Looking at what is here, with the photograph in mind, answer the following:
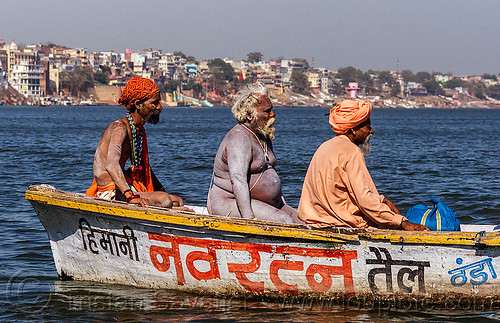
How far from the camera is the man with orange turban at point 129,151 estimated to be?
21.1 ft

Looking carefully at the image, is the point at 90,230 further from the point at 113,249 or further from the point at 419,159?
the point at 419,159

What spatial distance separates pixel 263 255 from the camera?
6070 mm

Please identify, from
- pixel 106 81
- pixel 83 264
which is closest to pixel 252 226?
pixel 83 264

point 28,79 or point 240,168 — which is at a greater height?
point 240,168

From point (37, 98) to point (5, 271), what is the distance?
536 ft

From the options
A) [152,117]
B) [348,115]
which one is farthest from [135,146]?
[348,115]

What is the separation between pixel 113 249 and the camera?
6.52 metres

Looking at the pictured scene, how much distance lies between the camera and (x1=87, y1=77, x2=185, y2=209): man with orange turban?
6.45 metres

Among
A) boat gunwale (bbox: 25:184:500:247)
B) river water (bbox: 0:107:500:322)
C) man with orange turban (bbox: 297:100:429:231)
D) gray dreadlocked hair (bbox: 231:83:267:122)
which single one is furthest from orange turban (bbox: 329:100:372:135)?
Answer: river water (bbox: 0:107:500:322)

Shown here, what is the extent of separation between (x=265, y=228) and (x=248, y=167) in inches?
22.3

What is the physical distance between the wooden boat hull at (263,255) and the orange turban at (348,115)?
0.82m

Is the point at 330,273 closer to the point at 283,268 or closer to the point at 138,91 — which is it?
the point at 283,268

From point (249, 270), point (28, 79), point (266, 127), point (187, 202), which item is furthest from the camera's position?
point (28, 79)

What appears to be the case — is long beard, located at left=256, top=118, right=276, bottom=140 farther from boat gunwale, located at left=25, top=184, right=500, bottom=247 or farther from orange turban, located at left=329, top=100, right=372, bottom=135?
boat gunwale, located at left=25, top=184, right=500, bottom=247
